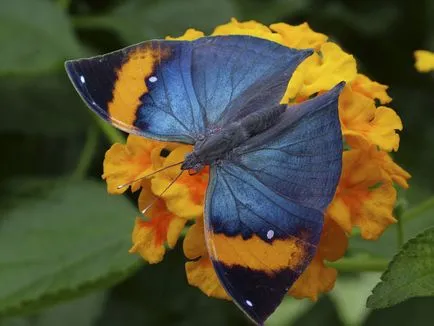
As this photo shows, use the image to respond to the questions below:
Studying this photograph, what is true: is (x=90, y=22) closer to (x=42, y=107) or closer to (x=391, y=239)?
(x=42, y=107)

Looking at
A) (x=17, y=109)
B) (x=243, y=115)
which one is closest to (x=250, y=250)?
(x=243, y=115)

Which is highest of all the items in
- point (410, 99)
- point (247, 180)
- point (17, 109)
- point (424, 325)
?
point (247, 180)

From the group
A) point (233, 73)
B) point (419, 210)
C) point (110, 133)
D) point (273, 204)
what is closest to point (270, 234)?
point (273, 204)

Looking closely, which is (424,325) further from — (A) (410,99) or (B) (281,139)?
(B) (281,139)

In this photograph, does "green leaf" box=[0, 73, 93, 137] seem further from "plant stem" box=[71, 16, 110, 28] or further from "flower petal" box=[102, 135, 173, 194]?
"flower petal" box=[102, 135, 173, 194]

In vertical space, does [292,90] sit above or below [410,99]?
above

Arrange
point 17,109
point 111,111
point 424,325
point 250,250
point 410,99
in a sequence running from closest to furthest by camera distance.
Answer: point 250,250 < point 111,111 < point 424,325 < point 17,109 < point 410,99

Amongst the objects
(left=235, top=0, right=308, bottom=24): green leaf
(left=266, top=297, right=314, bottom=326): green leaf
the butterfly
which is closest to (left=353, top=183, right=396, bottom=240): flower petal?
the butterfly
